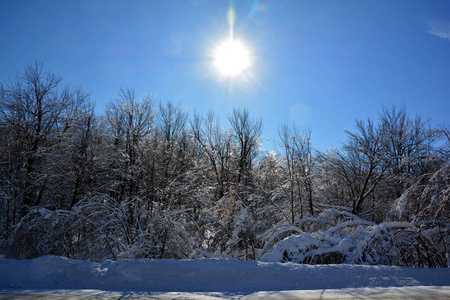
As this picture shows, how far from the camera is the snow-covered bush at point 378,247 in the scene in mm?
6895

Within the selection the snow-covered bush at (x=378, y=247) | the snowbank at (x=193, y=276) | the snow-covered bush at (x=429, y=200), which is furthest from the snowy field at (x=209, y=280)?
the snow-covered bush at (x=429, y=200)

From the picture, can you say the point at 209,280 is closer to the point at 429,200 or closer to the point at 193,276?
the point at 193,276

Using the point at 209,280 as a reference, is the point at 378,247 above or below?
above

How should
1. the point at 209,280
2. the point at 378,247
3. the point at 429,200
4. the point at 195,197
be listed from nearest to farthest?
1. the point at 209,280
2. the point at 378,247
3. the point at 429,200
4. the point at 195,197

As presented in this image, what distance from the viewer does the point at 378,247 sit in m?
6.94

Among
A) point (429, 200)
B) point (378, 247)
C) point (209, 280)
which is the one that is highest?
point (429, 200)

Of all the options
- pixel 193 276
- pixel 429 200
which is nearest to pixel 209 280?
pixel 193 276

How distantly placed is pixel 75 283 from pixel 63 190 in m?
12.0

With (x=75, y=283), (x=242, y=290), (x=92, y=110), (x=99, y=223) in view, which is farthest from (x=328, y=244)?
(x=92, y=110)

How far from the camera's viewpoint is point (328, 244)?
761cm

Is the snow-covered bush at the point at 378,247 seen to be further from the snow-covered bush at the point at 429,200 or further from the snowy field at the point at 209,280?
the snowy field at the point at 209,280

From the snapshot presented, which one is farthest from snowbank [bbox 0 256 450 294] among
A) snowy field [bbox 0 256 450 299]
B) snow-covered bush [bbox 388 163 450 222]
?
snow-covered bush [bbox 388 163 450 222]

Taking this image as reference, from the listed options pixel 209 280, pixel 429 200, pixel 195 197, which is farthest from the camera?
pixel 195 197

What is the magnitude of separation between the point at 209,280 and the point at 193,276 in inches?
9.9
